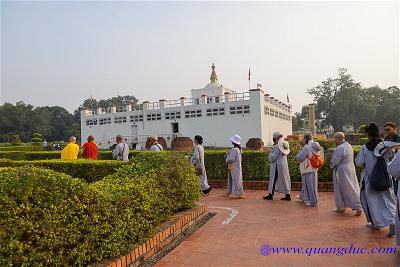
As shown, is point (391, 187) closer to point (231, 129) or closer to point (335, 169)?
point (335, 169)

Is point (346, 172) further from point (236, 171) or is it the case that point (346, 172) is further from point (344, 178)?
point (236, 171)

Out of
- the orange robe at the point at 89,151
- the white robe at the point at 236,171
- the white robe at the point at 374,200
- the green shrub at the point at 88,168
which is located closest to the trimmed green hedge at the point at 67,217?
the white robe at the point at 374,200

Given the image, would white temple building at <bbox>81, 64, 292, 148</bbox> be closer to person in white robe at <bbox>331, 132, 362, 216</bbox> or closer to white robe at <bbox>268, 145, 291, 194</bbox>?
white robe at <bbox>268, 145, 291, 194</bbox>

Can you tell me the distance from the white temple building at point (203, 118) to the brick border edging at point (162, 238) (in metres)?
26.7

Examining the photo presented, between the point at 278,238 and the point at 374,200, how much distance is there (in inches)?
65.6

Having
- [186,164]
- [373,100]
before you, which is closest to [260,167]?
[186,164]

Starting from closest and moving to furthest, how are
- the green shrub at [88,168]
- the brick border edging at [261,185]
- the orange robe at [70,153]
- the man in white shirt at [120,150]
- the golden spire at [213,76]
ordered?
the green shrub at [88,168], the brick border edging at [261,185], the orange robe at [70,153], the man in white shirt at [120,150], the golden spire at [213,76]

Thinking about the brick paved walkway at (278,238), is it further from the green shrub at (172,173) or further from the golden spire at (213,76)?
the golden spire at (213,76)

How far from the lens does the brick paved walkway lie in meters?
4.11

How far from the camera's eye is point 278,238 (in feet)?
16.5

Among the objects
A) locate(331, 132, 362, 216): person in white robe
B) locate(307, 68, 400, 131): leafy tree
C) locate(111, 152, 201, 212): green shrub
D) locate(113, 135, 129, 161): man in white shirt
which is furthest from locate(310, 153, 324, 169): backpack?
locate(307, 68, 400, 131): leafy tree

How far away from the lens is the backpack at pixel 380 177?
536cm

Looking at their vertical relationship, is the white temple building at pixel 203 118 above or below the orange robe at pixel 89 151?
above

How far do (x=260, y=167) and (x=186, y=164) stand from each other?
→ 182 inches
